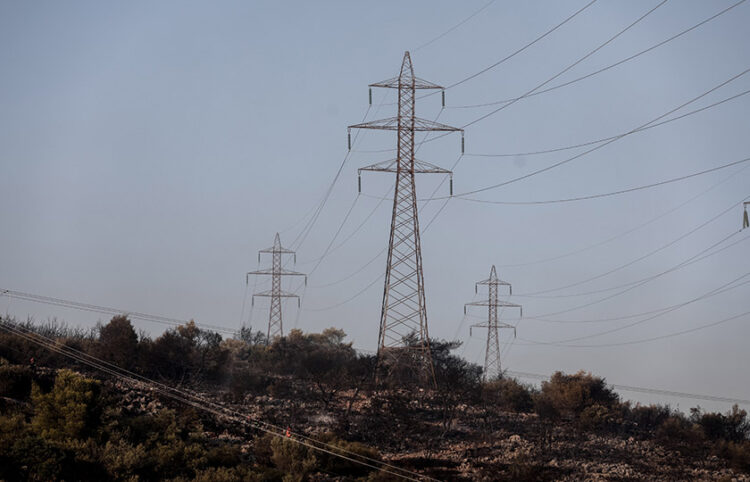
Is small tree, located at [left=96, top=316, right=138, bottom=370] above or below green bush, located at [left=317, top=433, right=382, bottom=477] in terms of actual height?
above

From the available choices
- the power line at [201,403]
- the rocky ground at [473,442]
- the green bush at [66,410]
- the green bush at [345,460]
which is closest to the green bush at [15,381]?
the green bush at [66,410]

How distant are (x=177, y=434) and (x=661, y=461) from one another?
83.7 ft

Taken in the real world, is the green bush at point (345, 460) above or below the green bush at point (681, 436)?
below

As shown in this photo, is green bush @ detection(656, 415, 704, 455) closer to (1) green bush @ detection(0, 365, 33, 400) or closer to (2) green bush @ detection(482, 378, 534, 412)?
(2) green bush @ detection(482, 378, 534, 412)

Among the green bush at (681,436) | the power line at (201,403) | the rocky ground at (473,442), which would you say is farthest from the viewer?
the green bush at (681,436)

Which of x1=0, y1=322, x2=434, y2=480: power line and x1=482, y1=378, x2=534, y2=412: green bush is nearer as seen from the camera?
x1=0, y1=322, x2=434, y2=480: power line

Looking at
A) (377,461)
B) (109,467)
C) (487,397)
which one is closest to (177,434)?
(109,467)

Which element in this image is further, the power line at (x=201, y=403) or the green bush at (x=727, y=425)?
the green bush at (x=727, y=425)

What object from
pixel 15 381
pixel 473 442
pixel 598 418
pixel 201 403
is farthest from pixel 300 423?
pixel 598 418

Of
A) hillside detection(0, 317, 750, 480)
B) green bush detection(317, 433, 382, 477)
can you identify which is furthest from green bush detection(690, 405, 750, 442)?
green bush detection(317, 433, 382, 477)

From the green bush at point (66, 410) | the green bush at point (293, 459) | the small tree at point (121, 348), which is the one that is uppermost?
the small tree at point (121, 348)

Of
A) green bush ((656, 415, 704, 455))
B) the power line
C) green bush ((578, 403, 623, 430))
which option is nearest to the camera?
the power line

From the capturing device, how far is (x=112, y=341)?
2274 inches

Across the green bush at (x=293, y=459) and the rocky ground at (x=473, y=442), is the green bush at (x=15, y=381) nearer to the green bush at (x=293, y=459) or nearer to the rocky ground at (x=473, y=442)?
the rocky ground at (x=473, y=442)
